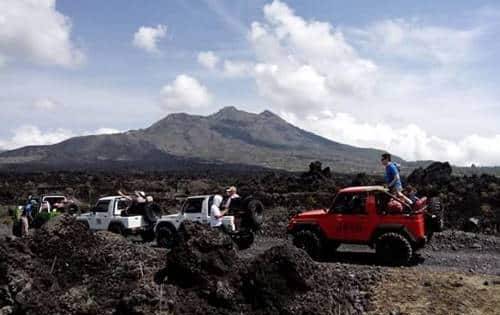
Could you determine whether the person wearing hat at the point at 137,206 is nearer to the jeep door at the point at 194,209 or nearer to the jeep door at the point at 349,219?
the jeep door at the point at 194,209

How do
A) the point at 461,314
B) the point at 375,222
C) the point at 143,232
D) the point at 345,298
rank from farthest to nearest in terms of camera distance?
1. the point at 143,232
2. the point at 375,222
3. the point at 345,298
4. the point at 461,314

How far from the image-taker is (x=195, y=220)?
53.0ft

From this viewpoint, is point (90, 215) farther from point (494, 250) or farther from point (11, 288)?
point (494, 250)

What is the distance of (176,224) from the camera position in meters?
16.5

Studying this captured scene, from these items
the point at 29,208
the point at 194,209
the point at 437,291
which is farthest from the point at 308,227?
the point at 29,208

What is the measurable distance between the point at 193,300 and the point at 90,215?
37.4 ft

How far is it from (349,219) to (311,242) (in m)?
1.20

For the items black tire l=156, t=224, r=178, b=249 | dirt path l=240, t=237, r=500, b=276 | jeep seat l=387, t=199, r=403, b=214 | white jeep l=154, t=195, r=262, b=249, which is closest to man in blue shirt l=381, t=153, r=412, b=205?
jeep seat l=387, t=199, r=403, b=214

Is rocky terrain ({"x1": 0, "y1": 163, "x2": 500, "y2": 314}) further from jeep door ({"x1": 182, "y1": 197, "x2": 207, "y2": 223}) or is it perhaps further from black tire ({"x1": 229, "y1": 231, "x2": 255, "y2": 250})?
jeep door ({"x1": 182, "y1": 197, "x2": 207, "y2": 223})

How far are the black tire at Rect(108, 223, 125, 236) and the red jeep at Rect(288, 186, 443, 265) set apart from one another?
22.1 ft

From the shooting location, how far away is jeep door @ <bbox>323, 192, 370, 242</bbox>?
12.9 metres

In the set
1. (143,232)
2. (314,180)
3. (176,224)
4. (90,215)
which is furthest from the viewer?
(314,180)

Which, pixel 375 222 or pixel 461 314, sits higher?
pixel 375 222

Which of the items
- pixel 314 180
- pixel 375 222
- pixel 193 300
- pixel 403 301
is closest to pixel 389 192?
pixel 375 222
